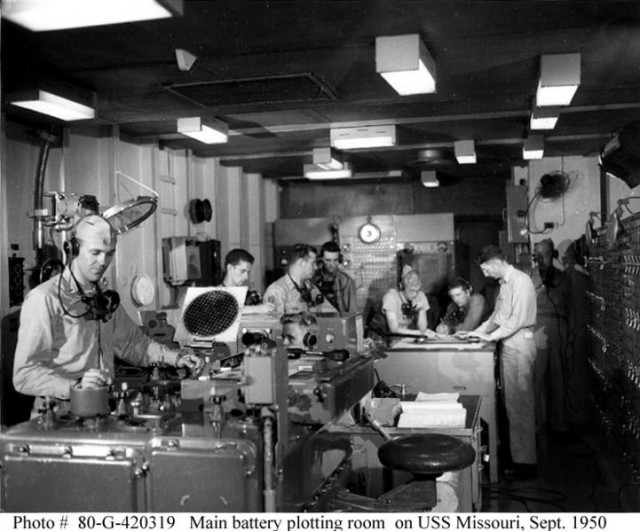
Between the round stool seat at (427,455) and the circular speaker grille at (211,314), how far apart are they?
2.51 feet

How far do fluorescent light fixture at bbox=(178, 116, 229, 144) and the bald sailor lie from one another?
1.95 m

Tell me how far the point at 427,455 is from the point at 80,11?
201 cm

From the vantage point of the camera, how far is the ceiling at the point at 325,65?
297cm

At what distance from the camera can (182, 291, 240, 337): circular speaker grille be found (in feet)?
9.12

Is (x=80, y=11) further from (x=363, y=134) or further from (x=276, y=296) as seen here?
(x=363, y=134)

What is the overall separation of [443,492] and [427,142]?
3.67 meters

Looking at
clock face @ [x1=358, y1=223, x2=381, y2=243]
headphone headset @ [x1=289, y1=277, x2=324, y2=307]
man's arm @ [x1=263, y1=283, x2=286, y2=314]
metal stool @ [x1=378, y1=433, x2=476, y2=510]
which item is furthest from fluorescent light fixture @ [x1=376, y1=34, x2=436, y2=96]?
clock face @ [x1=358, y1=223, x2=381, y2=243]

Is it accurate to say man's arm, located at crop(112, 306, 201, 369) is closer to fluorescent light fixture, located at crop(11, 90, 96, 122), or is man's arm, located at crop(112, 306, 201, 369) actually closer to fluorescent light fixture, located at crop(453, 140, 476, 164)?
fluorescent light fixture, located at crop(11, 90, 96, 122)

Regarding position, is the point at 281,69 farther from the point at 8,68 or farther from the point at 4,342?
the point at 4,342

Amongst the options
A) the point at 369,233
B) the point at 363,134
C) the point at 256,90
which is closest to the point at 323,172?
the point at 369,233

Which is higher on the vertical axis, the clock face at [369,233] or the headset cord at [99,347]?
the clock face at [369,233]

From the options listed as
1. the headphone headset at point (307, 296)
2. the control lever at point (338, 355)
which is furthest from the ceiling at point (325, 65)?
the control lever at point (338, 355)

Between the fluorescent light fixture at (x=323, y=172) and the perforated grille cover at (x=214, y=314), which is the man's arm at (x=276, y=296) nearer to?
the perforated grille cover at (x=214, y=314)

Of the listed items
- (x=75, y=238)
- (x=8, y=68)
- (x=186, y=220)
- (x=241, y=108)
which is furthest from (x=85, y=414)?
(x=186, y=220)
